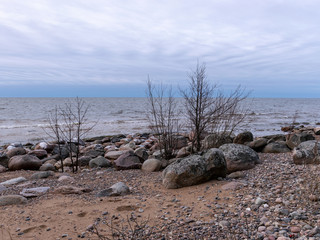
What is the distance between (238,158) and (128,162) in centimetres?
304

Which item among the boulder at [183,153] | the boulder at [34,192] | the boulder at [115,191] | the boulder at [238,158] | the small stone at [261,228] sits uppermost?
the boulder at [238,158]

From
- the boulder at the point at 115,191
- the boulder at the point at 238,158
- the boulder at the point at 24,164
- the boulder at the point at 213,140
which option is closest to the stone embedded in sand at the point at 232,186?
the boulder at the point at 238,158

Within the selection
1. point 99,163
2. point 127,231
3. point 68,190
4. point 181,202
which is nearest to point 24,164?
point 99,163

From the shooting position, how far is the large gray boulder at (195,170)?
18.3ft

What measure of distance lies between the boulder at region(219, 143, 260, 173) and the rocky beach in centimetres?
2

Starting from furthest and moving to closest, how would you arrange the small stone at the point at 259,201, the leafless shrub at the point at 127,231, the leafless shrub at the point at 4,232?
1. the small stone at the point at 259,201
2. the leafless shrub at the point at 4,232
3. the leafless shrub at the point at 127,231

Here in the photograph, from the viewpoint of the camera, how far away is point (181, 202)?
A: 484cm

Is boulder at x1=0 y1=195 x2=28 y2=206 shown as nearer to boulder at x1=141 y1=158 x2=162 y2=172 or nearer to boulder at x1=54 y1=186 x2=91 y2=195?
boulder at x1=54 y1=186 x2=91 y2=195

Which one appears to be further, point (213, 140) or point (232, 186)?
point (213, 140)

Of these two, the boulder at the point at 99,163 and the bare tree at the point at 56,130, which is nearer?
the bare tree at the point at 56,130

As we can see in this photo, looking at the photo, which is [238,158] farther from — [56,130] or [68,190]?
[56,130]

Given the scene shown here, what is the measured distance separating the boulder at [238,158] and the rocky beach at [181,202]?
2 cm

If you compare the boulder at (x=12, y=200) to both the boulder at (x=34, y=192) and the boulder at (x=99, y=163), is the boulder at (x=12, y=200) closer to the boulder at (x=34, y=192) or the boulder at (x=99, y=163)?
the boulder at (x=34, y=192)

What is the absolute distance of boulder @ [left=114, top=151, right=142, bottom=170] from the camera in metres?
7.84
